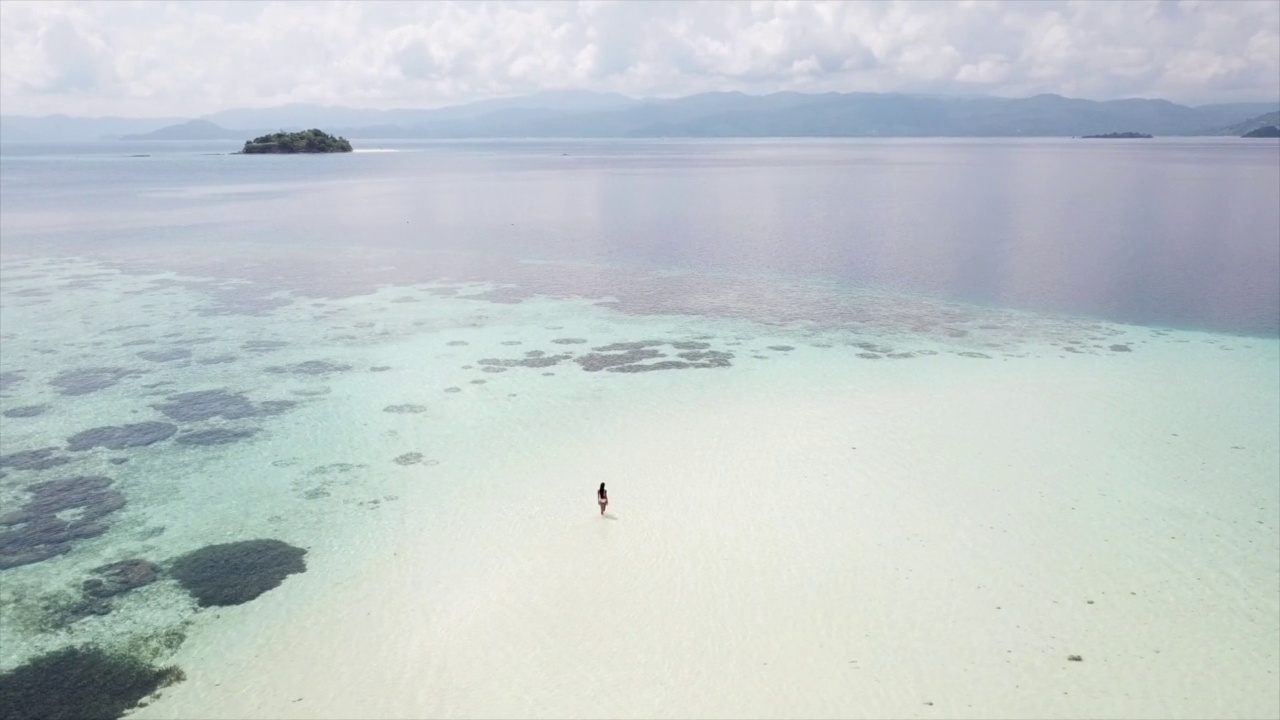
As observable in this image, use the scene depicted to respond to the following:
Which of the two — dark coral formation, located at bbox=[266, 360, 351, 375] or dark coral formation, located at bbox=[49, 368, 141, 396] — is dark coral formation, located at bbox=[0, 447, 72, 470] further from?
dark coral formation, located at bbox=[266, 360, 351, 375]

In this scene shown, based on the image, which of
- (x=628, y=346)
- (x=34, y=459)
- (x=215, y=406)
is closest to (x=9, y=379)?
(x=215, y=406)

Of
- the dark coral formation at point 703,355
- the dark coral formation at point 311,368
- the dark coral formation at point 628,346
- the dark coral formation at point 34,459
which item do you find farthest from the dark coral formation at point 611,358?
the dark coral formation at point 34,459

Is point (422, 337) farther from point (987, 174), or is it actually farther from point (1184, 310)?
point (987, 174)

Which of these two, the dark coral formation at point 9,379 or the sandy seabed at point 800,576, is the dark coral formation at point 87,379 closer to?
the dark coral formation at point 9,379

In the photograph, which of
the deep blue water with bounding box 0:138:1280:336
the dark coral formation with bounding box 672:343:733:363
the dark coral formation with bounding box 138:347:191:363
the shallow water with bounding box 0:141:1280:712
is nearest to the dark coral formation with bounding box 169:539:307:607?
the shallow water with bounding box 0:141:1280:712

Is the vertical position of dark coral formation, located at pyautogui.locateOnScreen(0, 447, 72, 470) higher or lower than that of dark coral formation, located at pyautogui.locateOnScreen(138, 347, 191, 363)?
lower

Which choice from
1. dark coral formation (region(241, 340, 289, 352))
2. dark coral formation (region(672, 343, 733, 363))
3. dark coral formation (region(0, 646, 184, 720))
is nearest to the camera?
dark coral formation (region(0, 646, 184, 720))
